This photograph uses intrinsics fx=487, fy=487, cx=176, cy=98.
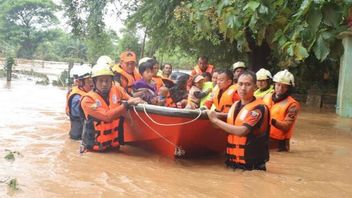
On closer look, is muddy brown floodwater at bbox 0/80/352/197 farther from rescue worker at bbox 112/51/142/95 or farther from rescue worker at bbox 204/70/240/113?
rescue worker at bbox 112/51/142/95

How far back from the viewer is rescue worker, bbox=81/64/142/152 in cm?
585

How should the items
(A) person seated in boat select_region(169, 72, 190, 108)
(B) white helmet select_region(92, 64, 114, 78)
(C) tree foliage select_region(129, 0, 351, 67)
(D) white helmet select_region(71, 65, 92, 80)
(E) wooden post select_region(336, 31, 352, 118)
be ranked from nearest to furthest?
(C) tree foliage select_region(129, 0, 351, 67), (B) white helmet select_region(92, 64, 114, 78), (D) white helmet select_region(71, 65, 92, 80), (A) person seated in boat select_region(169, 72, 190, 108), (E) wooden post select_region(336, 31, 352, 118)

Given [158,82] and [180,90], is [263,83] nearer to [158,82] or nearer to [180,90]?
[180,90]

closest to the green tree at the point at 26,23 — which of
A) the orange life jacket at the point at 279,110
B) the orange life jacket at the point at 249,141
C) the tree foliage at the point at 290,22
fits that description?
the orange life jacket at the point at 279,110

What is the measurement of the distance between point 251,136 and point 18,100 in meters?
9.77

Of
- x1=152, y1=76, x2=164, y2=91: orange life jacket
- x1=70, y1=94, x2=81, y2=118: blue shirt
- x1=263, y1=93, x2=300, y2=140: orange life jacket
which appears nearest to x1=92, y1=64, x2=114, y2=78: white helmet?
x1=70, y1=94, x2=81, y2=118: blue shirt

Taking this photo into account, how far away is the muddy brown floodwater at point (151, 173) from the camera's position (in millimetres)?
4727

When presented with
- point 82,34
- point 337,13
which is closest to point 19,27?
point 82,34

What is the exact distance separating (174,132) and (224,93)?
108cm

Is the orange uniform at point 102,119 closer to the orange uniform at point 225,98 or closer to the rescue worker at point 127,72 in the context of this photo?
the rescue worker at point 127,72

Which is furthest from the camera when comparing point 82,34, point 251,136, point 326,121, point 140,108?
point 82,34

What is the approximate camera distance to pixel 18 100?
13367 millimetres

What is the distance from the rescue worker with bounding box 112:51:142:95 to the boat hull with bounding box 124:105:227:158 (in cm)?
77

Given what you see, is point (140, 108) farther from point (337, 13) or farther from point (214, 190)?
point (337, 13)
